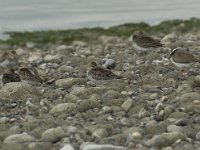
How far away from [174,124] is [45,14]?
3885cm

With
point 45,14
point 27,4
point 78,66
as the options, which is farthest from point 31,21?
point 78,66

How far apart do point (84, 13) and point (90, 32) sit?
10.5m

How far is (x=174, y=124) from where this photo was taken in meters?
10.5

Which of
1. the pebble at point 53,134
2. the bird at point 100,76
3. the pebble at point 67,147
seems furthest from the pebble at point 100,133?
the bird at point 100,76

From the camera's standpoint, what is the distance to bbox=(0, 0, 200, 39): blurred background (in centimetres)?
4188

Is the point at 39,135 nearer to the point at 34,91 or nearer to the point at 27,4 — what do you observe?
the point at 34,91

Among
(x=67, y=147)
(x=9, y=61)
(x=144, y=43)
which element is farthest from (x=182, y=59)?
(x=9, y=61)

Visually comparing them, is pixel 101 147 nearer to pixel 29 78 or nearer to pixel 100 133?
pixel 100 133

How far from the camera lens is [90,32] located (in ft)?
121

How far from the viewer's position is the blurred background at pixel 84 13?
4188cm

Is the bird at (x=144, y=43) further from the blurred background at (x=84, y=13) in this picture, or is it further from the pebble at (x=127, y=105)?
the blurred background at (x=84, y=13)

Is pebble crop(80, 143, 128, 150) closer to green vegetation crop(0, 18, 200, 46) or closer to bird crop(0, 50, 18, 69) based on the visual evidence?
bird crop(0, 50, 18, 69)

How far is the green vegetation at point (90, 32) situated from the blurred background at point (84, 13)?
230 centimetres

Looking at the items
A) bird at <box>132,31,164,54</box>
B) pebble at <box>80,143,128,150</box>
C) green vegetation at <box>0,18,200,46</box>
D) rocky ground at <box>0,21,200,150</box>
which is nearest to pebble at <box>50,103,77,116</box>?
rocky ground at <box>0,21,200,150</box>
